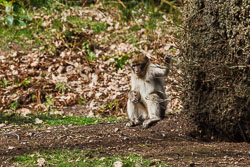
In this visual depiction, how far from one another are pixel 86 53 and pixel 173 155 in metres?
6.34

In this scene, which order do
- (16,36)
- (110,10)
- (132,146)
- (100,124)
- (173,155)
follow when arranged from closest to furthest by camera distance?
(173,155)
(132,146)
(100,124)
(16,36)
(110,10)

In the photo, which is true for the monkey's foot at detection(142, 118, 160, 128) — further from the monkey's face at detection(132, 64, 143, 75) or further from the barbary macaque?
the monkey's face at detection(132, 64, 143, 75)

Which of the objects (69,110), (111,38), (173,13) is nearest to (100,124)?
(69,110)

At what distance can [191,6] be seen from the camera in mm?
5234

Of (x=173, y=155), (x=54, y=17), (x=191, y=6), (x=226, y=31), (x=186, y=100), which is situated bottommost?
(x=173, y=155)

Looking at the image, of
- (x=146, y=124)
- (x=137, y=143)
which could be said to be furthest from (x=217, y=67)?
(x=146, y=124)

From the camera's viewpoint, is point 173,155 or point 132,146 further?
point 132,146

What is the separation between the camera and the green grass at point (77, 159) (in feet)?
15.3

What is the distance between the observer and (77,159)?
490 cm

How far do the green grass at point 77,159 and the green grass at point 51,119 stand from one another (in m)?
2.12

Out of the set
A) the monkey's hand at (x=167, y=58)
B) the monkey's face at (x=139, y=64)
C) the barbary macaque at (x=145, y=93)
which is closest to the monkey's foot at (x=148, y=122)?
the barbary macaque at (x=145, y=93)

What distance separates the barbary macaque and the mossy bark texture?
1.22m

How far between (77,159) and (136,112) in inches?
87.2

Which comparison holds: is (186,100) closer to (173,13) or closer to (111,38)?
(111,38)
